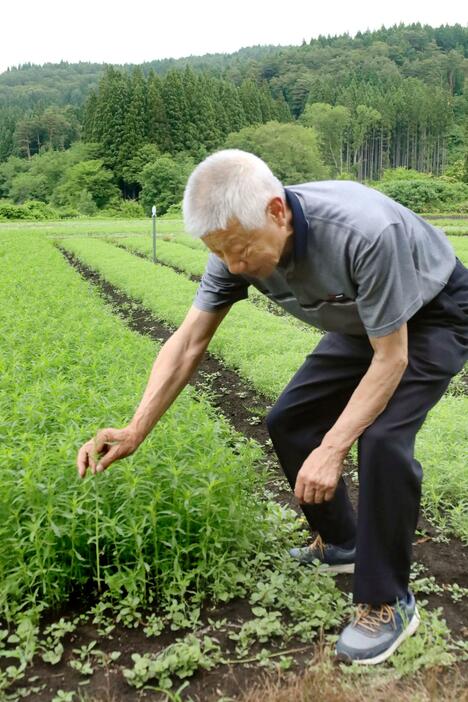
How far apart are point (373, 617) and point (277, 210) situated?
1546 millimetres

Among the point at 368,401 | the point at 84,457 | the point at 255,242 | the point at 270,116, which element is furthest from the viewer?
the point at 270,116

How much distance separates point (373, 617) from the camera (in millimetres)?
2773

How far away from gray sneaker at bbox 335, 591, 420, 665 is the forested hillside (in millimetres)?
57397

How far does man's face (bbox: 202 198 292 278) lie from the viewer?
2.41 metres

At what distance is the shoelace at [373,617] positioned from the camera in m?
2.75

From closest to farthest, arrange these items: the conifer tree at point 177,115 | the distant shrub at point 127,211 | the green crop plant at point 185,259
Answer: the green crop plant at point 185,259 < the distant shrub at point 127,211 < the conifer tree at point 177,115

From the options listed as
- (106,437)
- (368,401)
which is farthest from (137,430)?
(368,401)

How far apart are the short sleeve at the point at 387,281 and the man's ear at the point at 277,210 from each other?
277mm

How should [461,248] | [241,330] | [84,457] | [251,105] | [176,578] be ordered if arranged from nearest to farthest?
1. [84,457]
2. [176,578]
3. [241,330]
4. [461,248]
5. [251,105]

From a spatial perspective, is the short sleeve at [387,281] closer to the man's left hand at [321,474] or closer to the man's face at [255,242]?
the man's face at [255,242]

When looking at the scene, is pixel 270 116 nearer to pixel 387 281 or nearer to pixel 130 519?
pixel 130 519

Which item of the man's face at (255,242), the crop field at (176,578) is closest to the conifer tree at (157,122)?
the crop field at (176,578)

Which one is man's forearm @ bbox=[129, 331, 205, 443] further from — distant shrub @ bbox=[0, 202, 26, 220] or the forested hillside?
the forested hillside

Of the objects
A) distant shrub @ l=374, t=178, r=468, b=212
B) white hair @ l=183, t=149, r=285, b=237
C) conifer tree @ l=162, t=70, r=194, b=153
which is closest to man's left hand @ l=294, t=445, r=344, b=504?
white hair @ l=183, t=149, r=285, b=237
